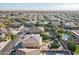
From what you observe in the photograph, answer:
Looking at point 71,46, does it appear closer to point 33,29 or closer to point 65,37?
point 65,37

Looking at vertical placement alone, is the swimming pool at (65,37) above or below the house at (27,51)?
above

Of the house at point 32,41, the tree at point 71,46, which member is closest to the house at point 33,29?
the house at point 32,41

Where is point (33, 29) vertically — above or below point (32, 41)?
above

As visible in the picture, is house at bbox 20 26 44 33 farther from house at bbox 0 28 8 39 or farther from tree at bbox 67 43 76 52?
tree at bbox 67 43 76 52

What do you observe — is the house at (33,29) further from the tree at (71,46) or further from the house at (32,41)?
the tree at (71,46)

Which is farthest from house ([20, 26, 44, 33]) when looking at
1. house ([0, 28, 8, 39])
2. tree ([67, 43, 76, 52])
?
tree ([67, 43, 76, 52])

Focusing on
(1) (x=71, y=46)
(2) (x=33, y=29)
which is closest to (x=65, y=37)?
(1) (x=71, y=46)
